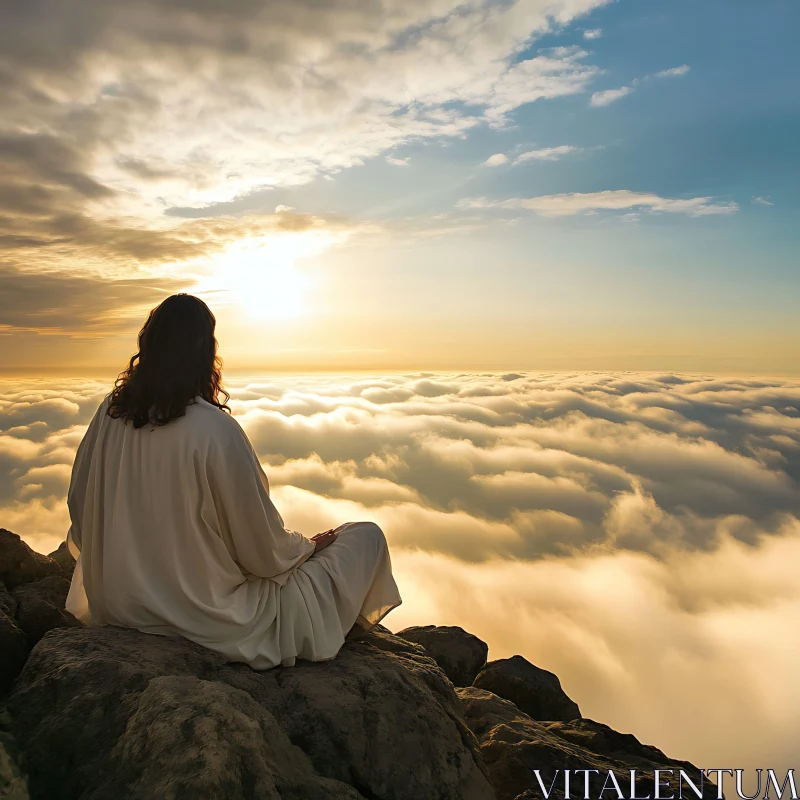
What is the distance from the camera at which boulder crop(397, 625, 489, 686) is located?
695 cm

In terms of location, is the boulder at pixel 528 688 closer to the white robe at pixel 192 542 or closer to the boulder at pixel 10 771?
the white robe at pixel 192 542

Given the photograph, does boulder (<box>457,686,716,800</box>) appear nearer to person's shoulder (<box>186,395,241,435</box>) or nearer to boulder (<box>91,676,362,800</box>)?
boulder (<box>91,676,362,800</box>)

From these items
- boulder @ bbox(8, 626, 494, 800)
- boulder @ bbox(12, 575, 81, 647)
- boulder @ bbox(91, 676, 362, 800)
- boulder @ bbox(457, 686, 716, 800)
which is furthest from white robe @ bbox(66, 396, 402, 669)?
boulder @ bbox(457, 686, 716, 800)

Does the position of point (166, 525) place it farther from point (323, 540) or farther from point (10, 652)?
point (323, 540)

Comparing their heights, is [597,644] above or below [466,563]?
below

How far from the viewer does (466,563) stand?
13425 cm

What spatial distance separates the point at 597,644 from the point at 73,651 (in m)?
129

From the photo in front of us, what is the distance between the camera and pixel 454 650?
7066 mm

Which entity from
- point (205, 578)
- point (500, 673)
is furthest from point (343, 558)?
point (500, 673)

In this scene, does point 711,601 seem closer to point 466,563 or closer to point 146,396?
point 466,563

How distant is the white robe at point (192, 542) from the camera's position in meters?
3.65

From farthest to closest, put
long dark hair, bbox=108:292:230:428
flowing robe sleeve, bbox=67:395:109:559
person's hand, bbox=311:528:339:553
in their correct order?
1. person's hand, bbox=311:528:339:553
2. flowing robe sleeve, bbox=67:395:109:559
3. long dark hair, bbox=108:292:230:428

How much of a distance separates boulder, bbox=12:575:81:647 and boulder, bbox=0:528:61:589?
144 millimetres

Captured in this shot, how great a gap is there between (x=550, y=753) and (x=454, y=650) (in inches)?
96.6
